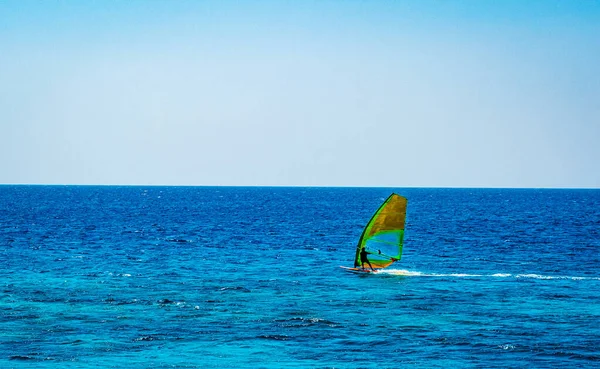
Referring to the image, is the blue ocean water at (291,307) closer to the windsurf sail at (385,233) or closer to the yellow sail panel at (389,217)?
the windsurf sail at (385,233)

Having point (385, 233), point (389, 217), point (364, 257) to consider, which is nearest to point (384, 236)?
point (385, 233)

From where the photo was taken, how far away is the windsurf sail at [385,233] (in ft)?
196

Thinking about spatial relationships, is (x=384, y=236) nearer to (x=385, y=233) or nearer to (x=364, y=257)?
(x=385, y=233)

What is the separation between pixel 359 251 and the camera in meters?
62.0

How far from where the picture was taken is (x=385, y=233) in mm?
60656

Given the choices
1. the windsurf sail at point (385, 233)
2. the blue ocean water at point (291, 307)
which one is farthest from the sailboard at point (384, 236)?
the blue ocean water at point (291, 307)

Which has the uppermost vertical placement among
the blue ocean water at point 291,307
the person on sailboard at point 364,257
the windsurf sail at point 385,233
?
the windsurf sail at point 385,233

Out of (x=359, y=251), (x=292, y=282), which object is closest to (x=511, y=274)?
(x=359, y=251)

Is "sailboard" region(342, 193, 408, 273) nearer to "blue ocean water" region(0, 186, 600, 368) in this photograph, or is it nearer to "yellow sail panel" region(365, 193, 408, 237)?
"yellow sail panel" region(365, 193, 408, 237)

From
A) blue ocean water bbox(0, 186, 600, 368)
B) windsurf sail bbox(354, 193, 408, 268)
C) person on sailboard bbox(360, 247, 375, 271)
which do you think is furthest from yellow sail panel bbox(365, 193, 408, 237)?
blue ocean water bbox(0, 186, 600, 368)

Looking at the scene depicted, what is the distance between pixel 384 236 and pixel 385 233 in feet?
1.22

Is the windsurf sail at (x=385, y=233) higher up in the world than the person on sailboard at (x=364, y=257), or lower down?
higher up

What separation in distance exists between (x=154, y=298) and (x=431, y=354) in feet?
69.2

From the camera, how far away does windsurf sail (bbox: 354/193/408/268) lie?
59.7 meters
